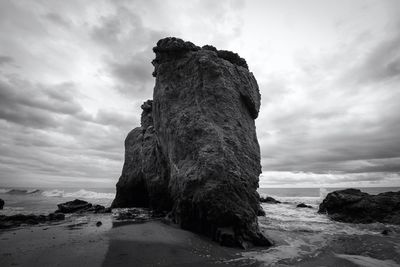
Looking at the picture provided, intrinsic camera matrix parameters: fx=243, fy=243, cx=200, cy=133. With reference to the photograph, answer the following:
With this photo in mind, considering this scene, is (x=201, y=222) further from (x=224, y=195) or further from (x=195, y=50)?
(x=195, y=50)

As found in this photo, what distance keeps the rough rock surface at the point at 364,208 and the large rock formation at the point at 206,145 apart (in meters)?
11.6

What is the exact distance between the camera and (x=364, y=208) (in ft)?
65.5

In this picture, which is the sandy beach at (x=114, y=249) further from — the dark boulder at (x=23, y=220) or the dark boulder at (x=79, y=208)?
the dark boulder at (x=79, y=208)

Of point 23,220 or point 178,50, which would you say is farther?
point 178,50

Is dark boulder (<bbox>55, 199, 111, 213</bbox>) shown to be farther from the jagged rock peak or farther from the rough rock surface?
the rough rock surface

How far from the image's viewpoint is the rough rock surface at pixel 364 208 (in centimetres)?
1862

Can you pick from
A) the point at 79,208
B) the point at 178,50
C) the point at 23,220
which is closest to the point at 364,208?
the point at 178,50

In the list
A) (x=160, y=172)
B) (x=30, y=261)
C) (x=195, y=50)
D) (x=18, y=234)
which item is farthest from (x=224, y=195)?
(x=195, y=50)

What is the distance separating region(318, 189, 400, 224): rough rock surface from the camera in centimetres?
1862

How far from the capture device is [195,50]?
57.5 ft

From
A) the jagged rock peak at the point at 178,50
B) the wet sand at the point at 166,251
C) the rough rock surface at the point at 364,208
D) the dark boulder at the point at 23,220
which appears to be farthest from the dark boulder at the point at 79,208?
the rough rock surface at the point at 364,208

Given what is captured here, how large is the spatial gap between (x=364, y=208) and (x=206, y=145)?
1641cm

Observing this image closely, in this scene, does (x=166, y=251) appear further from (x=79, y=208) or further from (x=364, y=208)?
(x=364, y=208)

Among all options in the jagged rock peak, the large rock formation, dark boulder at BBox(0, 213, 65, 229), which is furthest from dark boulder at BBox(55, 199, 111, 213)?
the jagged rock peak
